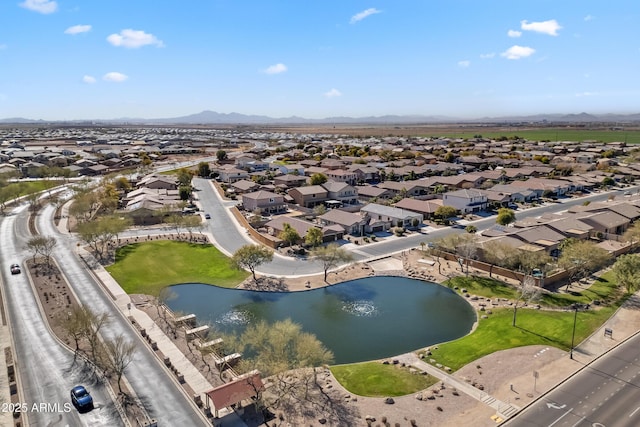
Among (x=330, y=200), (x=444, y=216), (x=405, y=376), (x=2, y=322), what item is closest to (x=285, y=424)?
(x=405, y=376)

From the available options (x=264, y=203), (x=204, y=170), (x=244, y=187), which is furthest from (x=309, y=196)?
(x=204, y=170)

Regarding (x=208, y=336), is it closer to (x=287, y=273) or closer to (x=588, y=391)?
(x=287, y=273)

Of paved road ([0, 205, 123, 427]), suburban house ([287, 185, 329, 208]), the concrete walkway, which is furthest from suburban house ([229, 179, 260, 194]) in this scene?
paved road ([0, 205, 123, 427])

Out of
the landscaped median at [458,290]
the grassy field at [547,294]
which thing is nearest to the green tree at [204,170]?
the landscaped median at [458,290]

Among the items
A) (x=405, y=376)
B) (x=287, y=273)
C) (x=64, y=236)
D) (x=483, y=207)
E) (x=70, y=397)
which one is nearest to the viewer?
(x=70, y=397)

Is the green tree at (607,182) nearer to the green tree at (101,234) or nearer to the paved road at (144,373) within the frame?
the green tree at (101,234)

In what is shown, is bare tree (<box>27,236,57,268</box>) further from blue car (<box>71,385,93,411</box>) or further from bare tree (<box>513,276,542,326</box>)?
bare tree (<box>513,276,542,326</box>)

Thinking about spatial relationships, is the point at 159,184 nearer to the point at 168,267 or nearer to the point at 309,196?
the point at 309,196
